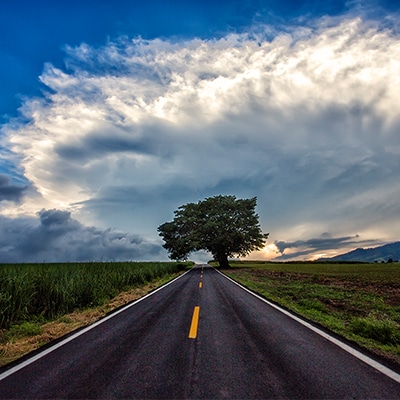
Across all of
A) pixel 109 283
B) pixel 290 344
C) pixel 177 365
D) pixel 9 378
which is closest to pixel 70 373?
pixel 9 378

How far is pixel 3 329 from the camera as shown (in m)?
7.04

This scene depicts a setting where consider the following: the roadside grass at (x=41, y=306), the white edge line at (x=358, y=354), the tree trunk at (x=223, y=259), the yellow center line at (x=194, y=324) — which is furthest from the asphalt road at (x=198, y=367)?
the tree trunk at (x=223, y=259)

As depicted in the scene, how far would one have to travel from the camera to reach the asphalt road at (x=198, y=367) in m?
3.51

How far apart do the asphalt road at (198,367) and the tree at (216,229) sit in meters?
33.7

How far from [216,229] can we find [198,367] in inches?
1490

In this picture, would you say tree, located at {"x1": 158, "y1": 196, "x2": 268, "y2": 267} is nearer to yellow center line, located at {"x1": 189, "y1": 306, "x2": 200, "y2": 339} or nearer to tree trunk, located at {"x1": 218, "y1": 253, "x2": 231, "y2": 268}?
tree trunk, located at {"x1": 218, "y1": 253, "x2": 231, "y2": 268}

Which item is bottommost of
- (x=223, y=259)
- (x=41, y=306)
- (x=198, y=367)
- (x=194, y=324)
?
(x=198, y=367)

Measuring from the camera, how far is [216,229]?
41906mm

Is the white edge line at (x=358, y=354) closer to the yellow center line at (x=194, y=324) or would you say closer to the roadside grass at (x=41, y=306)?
the yellow center line at (x=194, y=324)

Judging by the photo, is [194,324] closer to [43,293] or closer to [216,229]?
[43,293]

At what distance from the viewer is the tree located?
41.2 metres

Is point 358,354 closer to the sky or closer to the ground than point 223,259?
closer to the ground

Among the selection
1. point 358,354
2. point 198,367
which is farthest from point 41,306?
point 358,354

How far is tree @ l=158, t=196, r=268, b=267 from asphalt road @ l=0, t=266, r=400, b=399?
33.7 meters
